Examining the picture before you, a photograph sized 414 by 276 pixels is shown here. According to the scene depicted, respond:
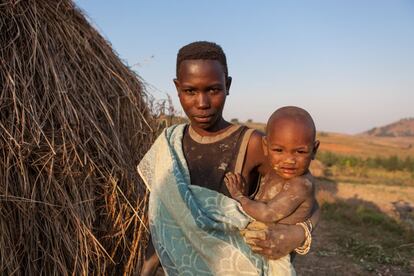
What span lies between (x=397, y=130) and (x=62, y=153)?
108 metres

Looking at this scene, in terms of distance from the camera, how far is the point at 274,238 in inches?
57.7

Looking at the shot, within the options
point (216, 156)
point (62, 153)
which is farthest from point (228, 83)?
point (62, 153)

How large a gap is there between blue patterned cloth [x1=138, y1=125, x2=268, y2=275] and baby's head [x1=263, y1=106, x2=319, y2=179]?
0.24m

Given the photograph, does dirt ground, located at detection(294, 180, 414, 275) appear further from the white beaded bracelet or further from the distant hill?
the distant hill

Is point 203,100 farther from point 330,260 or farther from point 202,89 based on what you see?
point 330,260

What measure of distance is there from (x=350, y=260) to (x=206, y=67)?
642 centimetres

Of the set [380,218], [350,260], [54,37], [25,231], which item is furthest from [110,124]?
[380,218]

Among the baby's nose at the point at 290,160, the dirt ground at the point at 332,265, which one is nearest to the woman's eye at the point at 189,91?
the baby's nose at the point at 290,160

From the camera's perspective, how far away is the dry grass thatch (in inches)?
94.3

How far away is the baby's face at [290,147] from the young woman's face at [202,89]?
26 centimetres

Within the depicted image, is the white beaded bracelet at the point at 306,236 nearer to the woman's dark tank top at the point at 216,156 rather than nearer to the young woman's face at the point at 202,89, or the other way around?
the woman's dark tank top at the point at 216,156

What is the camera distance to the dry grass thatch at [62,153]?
2396 mm

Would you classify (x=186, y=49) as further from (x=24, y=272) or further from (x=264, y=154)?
(x=24, y=272)

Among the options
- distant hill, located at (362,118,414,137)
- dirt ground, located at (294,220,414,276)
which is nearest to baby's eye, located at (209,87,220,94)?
dirt ground, located at (294,220,414,276)
